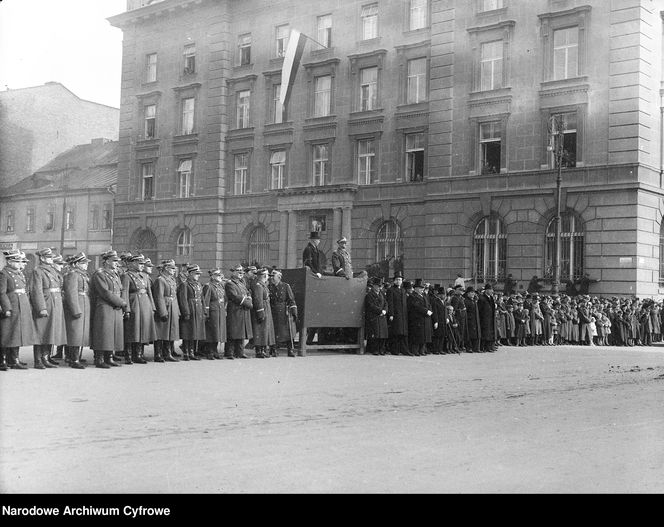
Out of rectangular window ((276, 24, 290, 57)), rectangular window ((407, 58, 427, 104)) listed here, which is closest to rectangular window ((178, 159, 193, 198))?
rectangular window ((276, 24, 290, 57))

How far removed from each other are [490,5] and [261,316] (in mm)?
19898

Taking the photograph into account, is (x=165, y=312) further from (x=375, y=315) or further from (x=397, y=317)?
(x=397, y=317)

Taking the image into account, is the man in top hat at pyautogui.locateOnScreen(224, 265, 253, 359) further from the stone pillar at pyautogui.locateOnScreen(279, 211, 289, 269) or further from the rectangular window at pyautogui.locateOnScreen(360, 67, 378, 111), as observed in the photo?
the stone pillar at pyautogui.locateOnScreen(279, 211, 289, 269)

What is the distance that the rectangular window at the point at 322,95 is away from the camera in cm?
3553

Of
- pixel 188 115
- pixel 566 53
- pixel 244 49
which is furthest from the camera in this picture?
pixel 188 115

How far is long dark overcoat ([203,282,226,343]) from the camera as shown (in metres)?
15.9

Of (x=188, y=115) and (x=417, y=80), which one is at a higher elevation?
(x=417, y=80)

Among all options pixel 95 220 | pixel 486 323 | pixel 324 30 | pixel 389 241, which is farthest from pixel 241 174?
pixel 486 323

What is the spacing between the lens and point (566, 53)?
29938 mm

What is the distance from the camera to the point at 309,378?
501 inches

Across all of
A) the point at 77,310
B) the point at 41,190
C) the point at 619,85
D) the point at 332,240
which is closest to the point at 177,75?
the point at 332,240

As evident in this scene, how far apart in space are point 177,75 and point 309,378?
30358 millimetres

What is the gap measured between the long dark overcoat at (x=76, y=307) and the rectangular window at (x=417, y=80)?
883 inches
